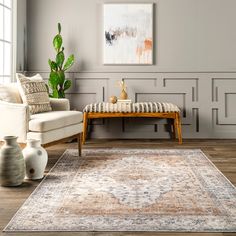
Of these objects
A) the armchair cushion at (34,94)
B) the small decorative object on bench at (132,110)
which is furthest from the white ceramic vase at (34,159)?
the small decorative object on bench at (132,110)

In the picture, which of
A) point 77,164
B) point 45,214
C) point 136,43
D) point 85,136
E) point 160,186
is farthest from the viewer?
point 136,43

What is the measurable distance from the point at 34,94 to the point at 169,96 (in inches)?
65.1

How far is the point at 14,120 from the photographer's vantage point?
286 centimetres

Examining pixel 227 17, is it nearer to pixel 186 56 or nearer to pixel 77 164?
pixel 186 56

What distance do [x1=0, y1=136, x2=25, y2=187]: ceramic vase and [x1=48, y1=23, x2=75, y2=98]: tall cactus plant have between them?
1876 mm

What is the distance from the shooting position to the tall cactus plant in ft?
13.8

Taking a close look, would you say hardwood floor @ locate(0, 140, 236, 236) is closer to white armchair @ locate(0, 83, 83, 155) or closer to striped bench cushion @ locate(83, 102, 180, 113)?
white armchair @ locate(0, 83, 83, 155)

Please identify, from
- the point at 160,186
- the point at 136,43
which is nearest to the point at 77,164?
the point at 160,186

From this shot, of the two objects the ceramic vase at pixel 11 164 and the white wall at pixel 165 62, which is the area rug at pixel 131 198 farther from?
the white wall at pixel 165 62

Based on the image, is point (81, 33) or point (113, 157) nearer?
point (113, 157)

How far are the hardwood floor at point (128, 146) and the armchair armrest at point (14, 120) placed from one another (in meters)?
0.31

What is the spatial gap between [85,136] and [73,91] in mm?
594

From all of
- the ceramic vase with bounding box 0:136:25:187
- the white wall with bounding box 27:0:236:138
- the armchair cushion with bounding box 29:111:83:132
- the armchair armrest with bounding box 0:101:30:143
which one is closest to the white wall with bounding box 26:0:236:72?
the white wall with bounding box 27:0:236:138

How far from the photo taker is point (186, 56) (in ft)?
14.6
